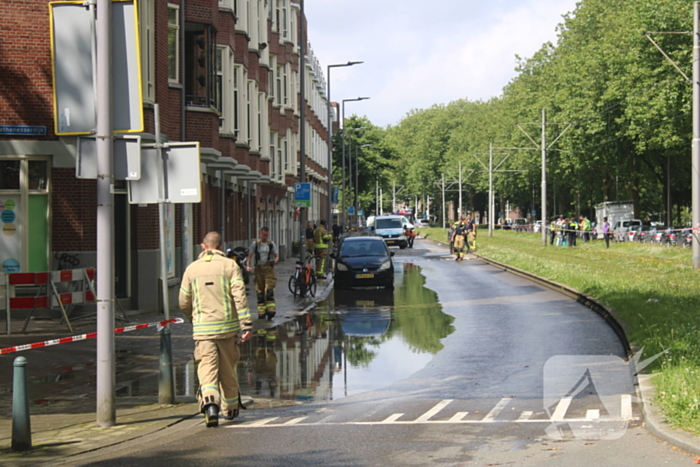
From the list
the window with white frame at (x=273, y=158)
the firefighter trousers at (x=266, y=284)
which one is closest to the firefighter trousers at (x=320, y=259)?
the window with white frame at (x=273, y=158)

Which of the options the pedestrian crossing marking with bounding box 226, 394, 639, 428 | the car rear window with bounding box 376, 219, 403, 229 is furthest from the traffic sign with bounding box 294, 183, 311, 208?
the car rear window with bounding box 376, 219, 403, 229

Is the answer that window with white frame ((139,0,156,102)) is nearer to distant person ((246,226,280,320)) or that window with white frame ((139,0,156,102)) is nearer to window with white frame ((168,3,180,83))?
window with white frame ((168,3,180,83))

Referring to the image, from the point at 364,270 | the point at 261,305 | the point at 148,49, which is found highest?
the point at 148,49

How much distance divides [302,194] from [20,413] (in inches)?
930

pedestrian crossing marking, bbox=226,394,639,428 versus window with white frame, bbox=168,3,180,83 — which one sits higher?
window with white frame, bbox=168,3,180,83

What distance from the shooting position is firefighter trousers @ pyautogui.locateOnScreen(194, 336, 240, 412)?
28.2 ft

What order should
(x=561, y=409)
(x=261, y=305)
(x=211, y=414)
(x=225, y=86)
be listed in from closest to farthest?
(x=211, y=414) → (x=561, y=409) → (x=261, y=305) → (x=225, y=86)

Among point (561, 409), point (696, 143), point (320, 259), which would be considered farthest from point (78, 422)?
point (696, 143)

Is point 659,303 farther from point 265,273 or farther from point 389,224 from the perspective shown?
point 389,224

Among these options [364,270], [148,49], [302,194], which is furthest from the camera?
[302,194]

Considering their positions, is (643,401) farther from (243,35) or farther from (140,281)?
(243,35)

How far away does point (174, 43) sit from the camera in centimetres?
2233

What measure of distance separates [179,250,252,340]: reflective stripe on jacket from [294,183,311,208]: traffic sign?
22.0 m

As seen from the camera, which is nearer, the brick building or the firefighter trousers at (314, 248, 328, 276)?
the brick building
